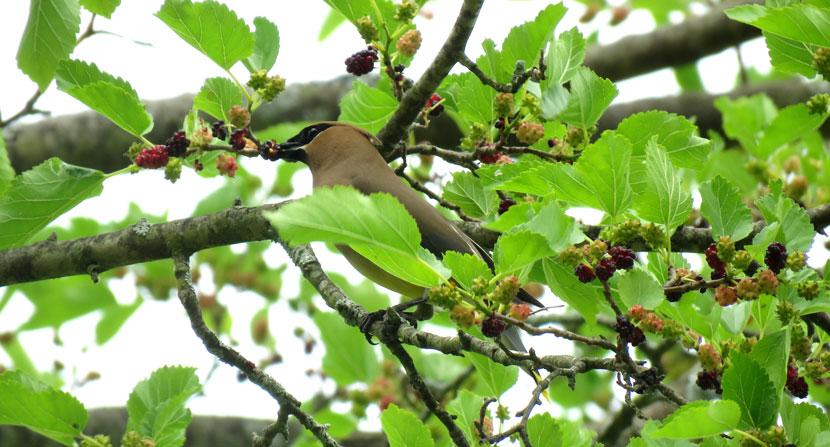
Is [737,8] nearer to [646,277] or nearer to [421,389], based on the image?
[646,277]

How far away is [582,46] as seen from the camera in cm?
→ 358

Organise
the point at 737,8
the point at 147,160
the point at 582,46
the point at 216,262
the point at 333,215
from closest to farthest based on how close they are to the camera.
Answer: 1. the point at 333,215
2. the point at 737,8
3. the point at 582,46
4. the point at 147,160
5. the point at 216,262

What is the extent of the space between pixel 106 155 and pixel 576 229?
5108 millimetres

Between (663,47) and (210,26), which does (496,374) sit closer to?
(210,26)

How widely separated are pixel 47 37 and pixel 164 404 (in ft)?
4.11

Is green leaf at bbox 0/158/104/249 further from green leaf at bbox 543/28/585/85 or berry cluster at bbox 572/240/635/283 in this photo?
berry cluster at bbox 572/240/635/283

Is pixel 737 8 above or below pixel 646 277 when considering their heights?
above

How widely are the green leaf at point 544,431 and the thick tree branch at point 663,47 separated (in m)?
5.27

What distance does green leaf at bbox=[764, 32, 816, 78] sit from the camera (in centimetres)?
343

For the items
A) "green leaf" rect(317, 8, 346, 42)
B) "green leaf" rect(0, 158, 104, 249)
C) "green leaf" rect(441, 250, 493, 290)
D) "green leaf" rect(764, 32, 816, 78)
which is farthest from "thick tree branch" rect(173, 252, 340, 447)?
"green leaf" rect(317, 8, 346, 42)

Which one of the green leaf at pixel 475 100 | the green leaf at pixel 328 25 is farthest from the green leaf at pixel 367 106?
the green leaf at pixel 328 25

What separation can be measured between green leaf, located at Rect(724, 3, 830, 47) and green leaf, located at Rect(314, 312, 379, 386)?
2.96 meters

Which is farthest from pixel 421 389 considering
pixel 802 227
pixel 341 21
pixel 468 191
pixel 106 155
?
pixel 106 155

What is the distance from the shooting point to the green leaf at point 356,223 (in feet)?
8.32
